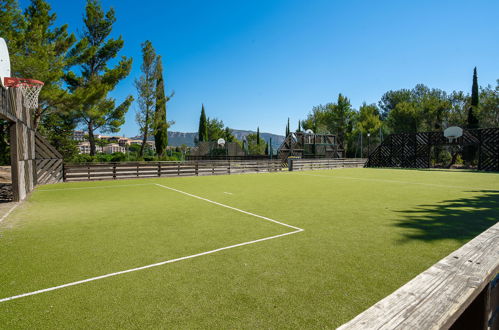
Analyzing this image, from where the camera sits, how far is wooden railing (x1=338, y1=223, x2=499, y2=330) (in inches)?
43.1

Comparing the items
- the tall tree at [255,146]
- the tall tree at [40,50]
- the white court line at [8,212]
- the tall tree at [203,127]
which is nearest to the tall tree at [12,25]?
the tall tree at [40,50]

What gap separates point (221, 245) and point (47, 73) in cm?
2102

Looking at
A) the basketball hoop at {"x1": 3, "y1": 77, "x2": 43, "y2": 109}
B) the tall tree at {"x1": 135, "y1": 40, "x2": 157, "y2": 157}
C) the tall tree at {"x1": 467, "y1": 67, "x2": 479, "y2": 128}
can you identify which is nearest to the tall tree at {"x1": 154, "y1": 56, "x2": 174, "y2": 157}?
the tall tree at {"x1": 135, "y1": 40, "x2": 157, "y2": 157}

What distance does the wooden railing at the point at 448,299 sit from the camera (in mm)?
1096

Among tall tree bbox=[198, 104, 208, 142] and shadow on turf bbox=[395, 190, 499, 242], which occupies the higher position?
tall tree bbox=[198, 104, 208, 142]

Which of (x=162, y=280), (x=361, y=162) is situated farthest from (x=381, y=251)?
(x=361, y=162)

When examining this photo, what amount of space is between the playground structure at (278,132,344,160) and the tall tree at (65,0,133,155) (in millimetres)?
20248

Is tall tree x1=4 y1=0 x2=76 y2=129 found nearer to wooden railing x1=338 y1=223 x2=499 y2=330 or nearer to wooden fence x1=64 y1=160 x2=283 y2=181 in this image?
wooden fence x1=64 y1=160 x2=283 y2=181

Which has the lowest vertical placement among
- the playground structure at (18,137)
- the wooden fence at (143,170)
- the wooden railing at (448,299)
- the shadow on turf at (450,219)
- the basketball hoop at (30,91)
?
the shadow on turf at (450,219)

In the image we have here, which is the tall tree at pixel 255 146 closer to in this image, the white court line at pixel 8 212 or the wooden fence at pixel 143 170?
the wooden fence at pixel 143 170

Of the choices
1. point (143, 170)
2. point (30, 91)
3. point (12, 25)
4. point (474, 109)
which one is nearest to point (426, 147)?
point (474, 109)

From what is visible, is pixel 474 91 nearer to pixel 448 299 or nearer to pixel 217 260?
pixel 217 260

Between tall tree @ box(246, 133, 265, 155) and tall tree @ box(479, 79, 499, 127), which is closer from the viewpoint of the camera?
tall tree @ box(479, 79, 499, 127)

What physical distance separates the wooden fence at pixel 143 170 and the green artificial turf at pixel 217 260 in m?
8.00
